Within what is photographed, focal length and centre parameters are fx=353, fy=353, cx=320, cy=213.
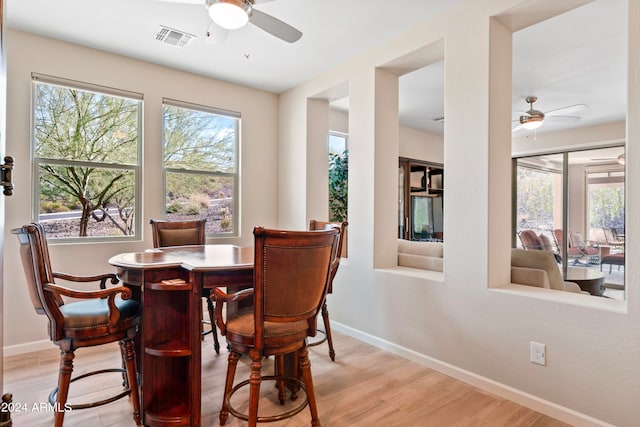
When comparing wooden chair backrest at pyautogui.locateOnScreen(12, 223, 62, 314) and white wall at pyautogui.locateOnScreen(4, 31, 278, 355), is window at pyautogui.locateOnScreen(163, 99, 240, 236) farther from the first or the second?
wooden chair backrest at pyautogui.locateOnScreen(12, 223, 62, 314)

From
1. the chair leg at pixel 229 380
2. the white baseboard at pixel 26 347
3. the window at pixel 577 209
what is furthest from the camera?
the window at pixel 577 209

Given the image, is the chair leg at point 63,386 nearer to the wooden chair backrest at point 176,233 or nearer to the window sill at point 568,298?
the wooden chair backrest at point 176,233

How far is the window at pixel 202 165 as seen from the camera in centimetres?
378

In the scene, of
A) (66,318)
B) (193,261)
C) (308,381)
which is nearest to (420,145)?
(193,261)

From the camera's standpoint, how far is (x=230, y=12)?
195cm

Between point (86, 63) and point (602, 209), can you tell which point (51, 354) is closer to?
point (86, 63)

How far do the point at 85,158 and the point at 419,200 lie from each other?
16.2 feet

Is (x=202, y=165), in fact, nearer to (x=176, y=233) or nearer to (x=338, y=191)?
(x=176, y=233)

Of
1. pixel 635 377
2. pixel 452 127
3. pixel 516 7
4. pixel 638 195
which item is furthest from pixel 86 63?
pixel 635 377

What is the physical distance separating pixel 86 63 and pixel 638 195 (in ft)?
13.8

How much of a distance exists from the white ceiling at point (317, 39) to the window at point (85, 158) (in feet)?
1.56

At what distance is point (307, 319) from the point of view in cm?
185

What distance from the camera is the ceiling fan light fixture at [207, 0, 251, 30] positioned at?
1923 mm

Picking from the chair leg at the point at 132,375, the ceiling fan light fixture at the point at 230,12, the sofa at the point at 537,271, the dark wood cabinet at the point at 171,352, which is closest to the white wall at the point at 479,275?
the sofa at the point at 537,271
